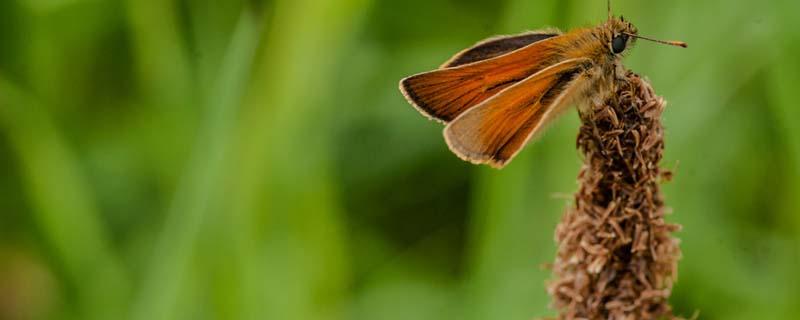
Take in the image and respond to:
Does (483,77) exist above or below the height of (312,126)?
above

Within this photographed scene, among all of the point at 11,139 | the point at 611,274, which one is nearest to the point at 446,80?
the point at 611,274

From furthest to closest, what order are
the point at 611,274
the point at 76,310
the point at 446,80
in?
the point at 76,310 < the point at 446,80 < the point at 611,274

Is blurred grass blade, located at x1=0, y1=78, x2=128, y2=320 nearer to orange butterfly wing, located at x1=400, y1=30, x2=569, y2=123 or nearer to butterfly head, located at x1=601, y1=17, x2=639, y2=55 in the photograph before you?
orange butterfly wing, located at x1=400, y1=30, x2=569, y2=123

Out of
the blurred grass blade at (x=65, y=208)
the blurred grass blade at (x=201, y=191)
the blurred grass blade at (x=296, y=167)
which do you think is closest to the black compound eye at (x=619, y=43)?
the blurred grass blade at (x=201, y=191)

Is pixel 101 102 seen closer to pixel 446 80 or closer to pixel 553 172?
pixel 553 172

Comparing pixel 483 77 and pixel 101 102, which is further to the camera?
pixel 101 102

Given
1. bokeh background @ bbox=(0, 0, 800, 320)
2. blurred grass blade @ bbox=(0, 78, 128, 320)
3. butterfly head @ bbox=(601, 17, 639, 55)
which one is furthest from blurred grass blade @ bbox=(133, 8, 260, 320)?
butterfly head @ bbox=(601, 17, 639, 55)

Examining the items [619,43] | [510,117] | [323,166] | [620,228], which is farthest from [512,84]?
[323,166]
